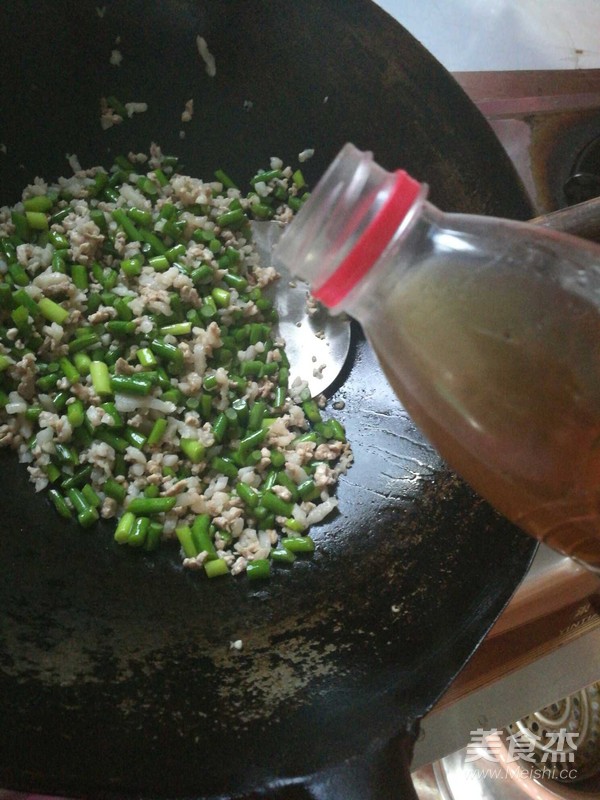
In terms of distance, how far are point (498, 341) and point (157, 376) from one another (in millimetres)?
679

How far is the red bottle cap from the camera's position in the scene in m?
0.52

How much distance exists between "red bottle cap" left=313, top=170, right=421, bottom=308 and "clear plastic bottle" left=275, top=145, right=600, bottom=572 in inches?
0.8

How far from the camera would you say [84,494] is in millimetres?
1037

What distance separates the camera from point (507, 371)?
1.97ft

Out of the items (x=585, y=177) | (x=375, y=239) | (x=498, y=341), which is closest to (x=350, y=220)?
(x=375, y=239)

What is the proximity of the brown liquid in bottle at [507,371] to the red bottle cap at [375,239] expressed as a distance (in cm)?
8

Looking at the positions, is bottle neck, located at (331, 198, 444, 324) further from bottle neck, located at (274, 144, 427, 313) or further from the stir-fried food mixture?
the stir-fried food mixture

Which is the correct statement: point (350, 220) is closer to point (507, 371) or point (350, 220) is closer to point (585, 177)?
point (507, 371)

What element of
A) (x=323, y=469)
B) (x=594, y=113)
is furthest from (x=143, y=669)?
(x=594, y=113)

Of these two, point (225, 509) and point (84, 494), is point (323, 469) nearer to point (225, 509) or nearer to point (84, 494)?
point (225, 509)

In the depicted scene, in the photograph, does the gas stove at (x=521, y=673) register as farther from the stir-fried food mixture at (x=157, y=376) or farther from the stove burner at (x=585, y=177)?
the stove burner at (x=585, y=177)

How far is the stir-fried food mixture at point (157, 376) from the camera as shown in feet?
3.45

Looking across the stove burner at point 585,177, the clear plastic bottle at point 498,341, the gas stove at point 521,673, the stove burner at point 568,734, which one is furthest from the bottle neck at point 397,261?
the stove burner at point 568,734

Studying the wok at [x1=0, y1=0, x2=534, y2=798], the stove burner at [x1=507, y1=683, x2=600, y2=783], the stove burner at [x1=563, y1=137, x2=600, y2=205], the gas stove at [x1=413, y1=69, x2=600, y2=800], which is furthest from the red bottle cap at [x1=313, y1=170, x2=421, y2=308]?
Result: the stove burner at [x1=507, y1=683, x2=600, y2=783]
